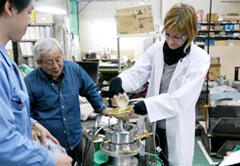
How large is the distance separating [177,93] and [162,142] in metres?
0.48

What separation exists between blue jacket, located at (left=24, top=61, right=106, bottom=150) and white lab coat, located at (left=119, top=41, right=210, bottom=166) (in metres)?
0.38

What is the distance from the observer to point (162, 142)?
1.55 meters

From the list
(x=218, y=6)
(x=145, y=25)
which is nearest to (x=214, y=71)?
(x=145, y=25)

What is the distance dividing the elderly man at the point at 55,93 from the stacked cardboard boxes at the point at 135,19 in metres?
1.26

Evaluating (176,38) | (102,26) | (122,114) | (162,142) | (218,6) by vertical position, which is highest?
(218,6)

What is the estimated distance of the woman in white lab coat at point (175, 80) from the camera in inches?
47.4

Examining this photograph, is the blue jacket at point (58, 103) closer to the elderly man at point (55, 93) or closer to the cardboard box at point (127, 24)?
the elderly man at point (55, 93)

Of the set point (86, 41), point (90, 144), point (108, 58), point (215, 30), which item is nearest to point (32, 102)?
point (90, 144)

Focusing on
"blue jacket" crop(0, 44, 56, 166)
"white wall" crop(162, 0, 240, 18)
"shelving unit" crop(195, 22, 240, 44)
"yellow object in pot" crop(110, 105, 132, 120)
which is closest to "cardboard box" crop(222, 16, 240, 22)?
"shelving unit" crop(195, 22, 240, 44)

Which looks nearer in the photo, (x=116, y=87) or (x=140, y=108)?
(x=140, y=108)

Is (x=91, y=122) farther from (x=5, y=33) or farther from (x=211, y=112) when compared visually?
(x=5, y=33)

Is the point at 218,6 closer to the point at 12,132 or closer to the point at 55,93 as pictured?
the point at 55,93

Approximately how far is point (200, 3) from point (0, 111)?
8199 mm

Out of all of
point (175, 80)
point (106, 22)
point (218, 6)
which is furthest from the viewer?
point (106, 22)
